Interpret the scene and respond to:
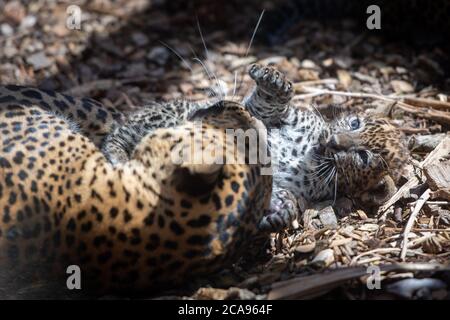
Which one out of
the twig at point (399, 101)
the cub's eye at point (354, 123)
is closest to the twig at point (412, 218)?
the cub's eye at point (354, 123)

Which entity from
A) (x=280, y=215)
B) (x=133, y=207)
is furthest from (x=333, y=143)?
(x=133, y=207)

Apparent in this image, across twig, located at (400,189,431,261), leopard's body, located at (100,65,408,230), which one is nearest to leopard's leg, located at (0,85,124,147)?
leopard's body, located at (100,65,408,230)

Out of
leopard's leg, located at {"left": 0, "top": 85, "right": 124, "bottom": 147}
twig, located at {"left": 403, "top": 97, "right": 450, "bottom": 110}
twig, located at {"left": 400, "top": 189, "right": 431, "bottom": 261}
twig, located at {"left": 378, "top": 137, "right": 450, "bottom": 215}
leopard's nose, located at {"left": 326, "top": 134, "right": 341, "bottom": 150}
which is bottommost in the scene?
twig, located at {"left": 400, "top": 189, "right": 431, "bottom": 261}

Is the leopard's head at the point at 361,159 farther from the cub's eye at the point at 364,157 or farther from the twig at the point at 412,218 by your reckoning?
the twig at the point at 412,218

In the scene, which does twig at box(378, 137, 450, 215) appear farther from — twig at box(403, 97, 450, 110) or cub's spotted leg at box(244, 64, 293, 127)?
cub's spotted leg at box(244, 64, 293, 127)
